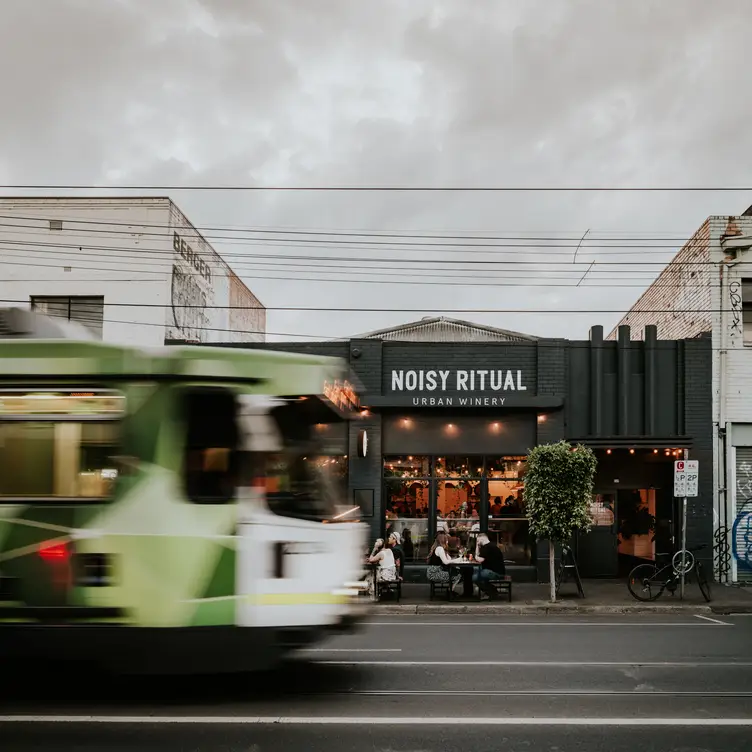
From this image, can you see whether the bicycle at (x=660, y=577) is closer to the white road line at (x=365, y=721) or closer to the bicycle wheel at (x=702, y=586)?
the bicycle wheel at (x=702, y=586)

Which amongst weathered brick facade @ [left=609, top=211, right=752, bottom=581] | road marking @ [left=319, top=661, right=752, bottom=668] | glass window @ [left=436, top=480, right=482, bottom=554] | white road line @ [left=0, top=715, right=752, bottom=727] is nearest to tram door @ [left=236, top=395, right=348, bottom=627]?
white road line @ [left=0, top=715, right=752, bottom=727]

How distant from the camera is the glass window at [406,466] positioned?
808 inches

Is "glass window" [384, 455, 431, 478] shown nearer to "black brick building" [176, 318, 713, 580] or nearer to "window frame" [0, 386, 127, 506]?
"black brick building" [176, 318, 713, 580]

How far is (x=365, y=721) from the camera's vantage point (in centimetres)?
695

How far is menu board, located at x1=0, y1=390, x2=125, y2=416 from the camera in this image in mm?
7664

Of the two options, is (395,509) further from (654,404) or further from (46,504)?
(46,504)

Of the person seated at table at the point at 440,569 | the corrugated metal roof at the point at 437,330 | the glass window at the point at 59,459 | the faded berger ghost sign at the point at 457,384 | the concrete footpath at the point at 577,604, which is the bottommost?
the concrete footpath at the point at 577,604

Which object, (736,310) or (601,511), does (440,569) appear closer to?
(601,511)

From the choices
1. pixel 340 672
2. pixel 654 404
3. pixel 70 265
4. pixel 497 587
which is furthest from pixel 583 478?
pixel 70 265

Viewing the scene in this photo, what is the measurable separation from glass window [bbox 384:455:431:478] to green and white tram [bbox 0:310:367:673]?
12.7 m

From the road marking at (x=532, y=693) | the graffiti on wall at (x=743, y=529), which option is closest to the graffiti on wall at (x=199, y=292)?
the graffiti on wall at (x=743, y=529)

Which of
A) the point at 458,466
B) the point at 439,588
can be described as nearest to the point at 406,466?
the point at 458,466

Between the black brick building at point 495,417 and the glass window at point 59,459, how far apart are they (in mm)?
12789

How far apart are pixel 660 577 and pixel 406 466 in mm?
6462
